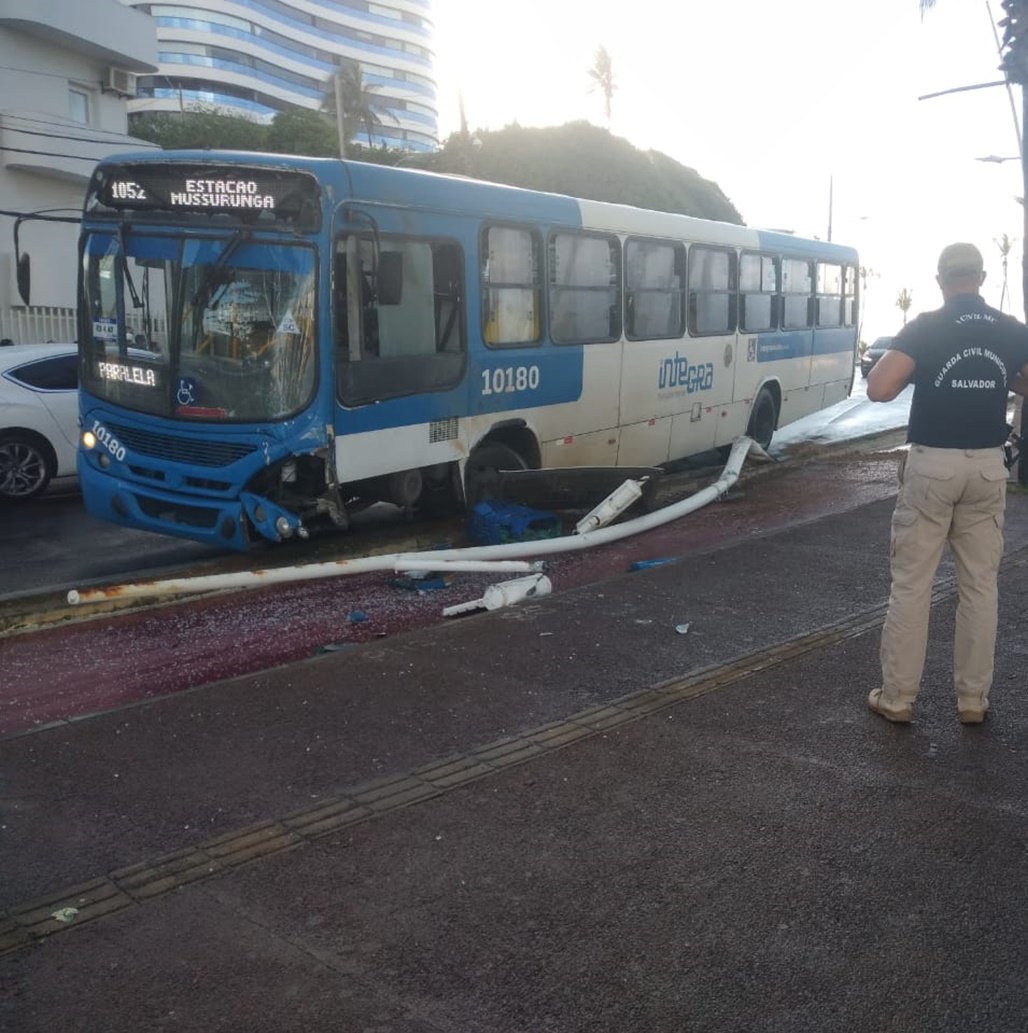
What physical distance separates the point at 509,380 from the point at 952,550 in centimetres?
594

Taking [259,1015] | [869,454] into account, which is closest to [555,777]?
[259,1015]

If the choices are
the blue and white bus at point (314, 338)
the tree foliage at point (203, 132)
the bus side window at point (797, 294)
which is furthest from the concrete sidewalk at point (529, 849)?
the tree foliage at point (203, 132)

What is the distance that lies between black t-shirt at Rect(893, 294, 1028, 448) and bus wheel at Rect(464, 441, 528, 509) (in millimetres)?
5528

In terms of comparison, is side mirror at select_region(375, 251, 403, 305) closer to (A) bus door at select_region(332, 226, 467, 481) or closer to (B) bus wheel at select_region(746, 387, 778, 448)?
(A) bus door at select_region(332, 226, 467, 481)

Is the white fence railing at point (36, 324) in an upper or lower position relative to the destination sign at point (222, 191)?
lower

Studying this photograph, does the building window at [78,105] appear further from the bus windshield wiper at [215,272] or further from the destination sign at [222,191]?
the bus windshield wiper at [215,272]

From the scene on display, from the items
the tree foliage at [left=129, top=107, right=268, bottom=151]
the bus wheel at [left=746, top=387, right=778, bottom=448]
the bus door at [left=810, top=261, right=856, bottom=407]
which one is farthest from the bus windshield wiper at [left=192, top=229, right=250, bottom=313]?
the tree foliage at [left=129, top=107, right=268, bottom=151]

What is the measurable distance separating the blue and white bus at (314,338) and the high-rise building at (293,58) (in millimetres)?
76147

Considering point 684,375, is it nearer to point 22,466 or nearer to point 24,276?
point 24,276

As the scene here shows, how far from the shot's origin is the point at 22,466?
42.5 feet

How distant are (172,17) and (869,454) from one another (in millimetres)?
93757

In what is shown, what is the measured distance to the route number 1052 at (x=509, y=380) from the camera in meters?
10.5

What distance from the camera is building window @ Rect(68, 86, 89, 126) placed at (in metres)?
29.8

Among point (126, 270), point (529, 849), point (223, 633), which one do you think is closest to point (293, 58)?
point (126, 270)
